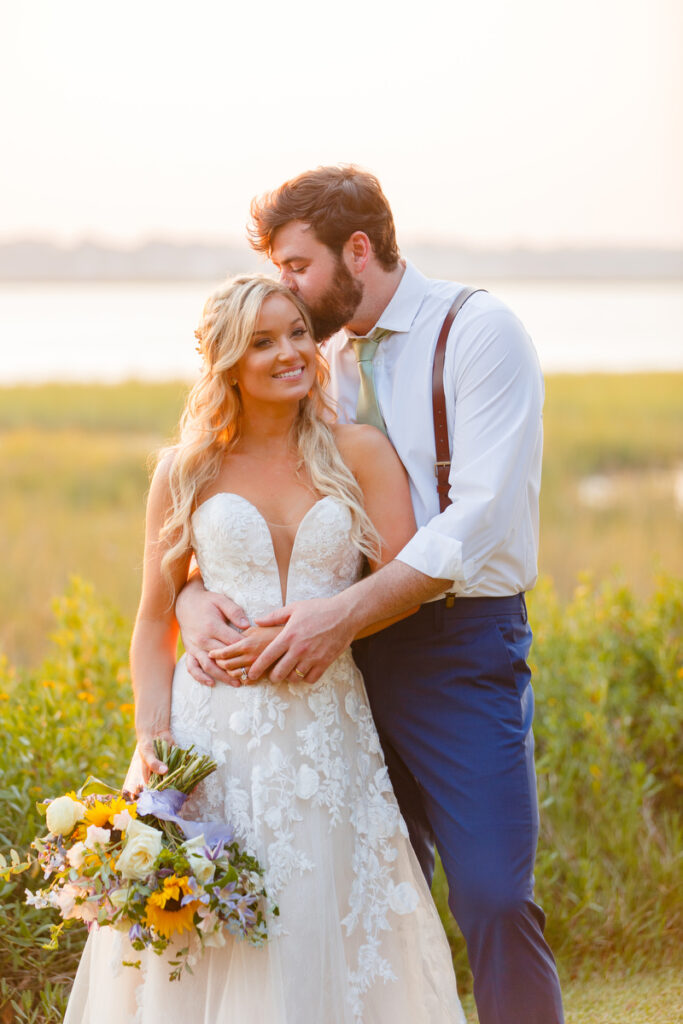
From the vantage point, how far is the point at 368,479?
10.8ft

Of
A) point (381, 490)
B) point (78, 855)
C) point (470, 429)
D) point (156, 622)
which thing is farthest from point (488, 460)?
point (78, 855)

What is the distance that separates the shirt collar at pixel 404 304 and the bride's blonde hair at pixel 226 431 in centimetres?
28

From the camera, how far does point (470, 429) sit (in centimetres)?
315

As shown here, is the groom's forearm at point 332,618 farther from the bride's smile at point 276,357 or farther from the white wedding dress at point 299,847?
the bride's smile at point 276,357

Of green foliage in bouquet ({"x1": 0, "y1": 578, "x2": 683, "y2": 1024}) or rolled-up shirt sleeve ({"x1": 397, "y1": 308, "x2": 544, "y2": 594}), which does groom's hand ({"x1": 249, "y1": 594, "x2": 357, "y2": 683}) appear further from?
green foliage in bouquet ({"x1": 0, "y1": 578, "x2": 683, "y2": 1024})

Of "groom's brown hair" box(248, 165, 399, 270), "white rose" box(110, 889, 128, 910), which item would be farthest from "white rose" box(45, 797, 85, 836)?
"groom's brown hair" box(248, 165, 399, 270)

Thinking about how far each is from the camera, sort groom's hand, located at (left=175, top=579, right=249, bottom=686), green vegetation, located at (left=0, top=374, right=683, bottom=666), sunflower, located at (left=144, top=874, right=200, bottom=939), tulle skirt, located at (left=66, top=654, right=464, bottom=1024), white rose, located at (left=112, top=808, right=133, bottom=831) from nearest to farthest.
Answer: sunflower, located at (left=144, top=874, right=200, bottom=939) < white rose, located at (left=112, top=808, right=133, bottom=831) < tulle skirt, located at (left=66, top=654, right=464, bottom=1024) < groom's hand, located at (left=175, top=579, right=249, bottom=686) < green vegetation, located at (left=0, top=374, right=683, bottom=666)

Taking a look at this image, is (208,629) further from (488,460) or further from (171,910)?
(488,460)

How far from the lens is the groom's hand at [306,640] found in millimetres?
2959

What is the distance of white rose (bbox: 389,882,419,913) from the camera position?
3.04 m

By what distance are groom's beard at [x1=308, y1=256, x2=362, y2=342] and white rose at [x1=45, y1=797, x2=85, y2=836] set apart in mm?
1587

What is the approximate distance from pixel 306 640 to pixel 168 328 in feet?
82.9

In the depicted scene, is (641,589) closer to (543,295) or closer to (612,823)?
(612,823)

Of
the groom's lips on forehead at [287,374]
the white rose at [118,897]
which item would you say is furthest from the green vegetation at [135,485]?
the white rose at [118,897]
